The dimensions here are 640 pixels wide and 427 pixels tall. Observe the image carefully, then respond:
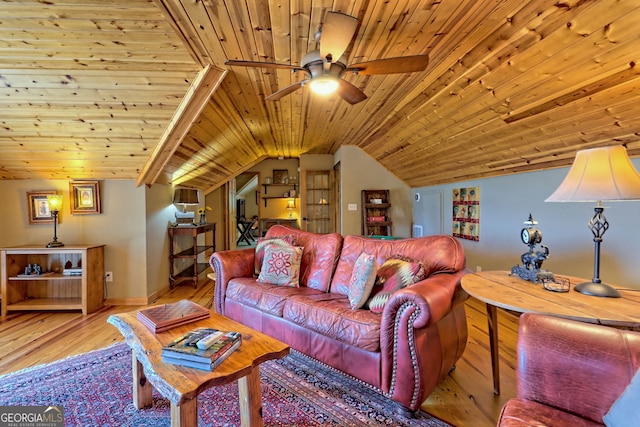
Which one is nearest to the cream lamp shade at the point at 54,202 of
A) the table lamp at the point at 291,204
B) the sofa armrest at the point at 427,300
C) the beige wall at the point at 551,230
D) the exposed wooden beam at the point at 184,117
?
the exposed wooden beam at the point at 184,117

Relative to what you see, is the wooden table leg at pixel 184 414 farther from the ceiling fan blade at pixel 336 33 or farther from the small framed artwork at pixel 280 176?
the small framed artwork at pixel 280 176

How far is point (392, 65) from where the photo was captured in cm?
185

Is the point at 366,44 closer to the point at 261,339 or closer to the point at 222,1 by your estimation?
the point at 222,1

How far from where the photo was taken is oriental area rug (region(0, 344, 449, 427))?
1.64 meters

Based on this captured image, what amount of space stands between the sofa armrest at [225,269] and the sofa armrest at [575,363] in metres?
2.39

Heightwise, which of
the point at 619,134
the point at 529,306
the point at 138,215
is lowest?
the point at 529,306

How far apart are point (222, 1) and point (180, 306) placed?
181 cm

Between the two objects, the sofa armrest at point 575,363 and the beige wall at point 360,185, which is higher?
the beige wall at point 360,185

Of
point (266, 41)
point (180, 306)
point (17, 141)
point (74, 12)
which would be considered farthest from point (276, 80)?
point (17, 141)

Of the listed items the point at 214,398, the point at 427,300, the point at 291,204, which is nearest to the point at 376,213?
the point at 291,204

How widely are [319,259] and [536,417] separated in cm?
195

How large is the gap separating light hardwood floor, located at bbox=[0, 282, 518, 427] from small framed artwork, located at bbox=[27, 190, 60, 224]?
41.7 inches

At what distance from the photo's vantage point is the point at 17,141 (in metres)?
2.96

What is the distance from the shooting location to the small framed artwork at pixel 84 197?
11.7 feet
